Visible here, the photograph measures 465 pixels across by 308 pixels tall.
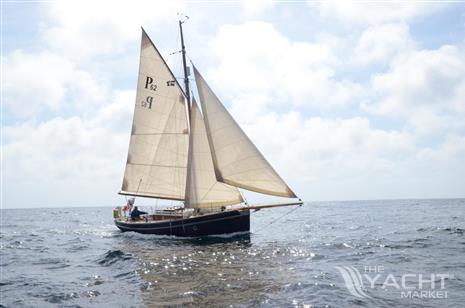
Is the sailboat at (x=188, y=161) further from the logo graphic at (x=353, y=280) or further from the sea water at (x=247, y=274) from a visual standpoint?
the logo graphic at (x=353, y=280)

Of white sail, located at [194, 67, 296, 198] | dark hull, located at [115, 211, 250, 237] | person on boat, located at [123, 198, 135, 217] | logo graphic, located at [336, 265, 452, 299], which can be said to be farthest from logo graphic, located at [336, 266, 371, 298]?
person on boat, located at [123, 198, 135, 217]

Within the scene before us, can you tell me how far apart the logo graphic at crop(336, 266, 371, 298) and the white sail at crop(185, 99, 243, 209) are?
575 inches

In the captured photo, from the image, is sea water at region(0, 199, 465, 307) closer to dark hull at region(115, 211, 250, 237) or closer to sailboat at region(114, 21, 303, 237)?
dark hull at region(115, 211, 250, 237)

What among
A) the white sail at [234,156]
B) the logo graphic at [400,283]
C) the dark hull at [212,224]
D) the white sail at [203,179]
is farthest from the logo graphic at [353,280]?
the white sail at [203,179]

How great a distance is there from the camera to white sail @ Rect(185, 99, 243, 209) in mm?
33750

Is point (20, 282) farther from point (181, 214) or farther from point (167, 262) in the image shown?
point (181, 214)

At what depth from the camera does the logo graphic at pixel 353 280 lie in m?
15.4

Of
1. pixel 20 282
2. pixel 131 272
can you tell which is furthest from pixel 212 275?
pixel 20 282

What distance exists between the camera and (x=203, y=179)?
111 ft

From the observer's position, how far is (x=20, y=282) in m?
19.8

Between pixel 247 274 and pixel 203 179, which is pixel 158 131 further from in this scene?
pixel 247 274

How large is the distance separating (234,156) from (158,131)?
32.2 feet

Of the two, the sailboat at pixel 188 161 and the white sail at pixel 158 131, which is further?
the white sail at pixel 158 131

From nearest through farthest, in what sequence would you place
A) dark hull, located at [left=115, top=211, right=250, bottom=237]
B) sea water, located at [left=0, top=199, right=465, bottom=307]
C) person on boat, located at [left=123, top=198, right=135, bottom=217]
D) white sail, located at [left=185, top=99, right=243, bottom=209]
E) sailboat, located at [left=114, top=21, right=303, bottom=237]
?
sea water, located at [left=0, top=199, right=465, bottom=307], sailboat, located at [left=114, top=21, right=303, bottom=237], dark hull, located at [left=115, top=211, right=250, bottom=237], white sail, located at [left=185, top=99, right=243, bottom=209], person on boat, located at [left=123, top=198, right=135, bottom=217]
